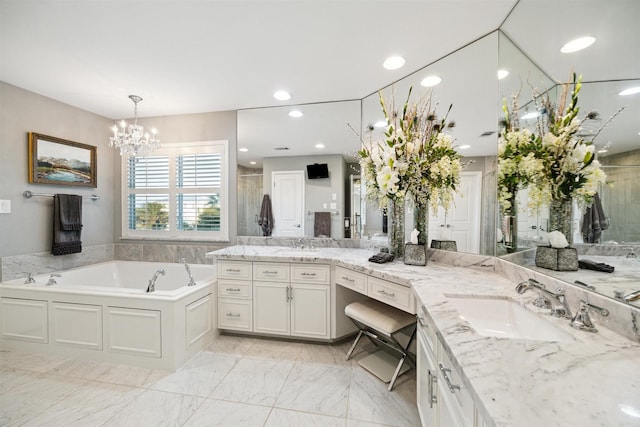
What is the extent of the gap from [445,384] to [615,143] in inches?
45.3

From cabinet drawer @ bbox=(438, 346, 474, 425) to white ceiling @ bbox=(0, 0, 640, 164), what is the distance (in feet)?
3.49

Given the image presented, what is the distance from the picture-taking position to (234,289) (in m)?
2.45

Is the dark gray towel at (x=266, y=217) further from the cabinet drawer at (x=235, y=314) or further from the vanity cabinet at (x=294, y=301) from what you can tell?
the cabinet drawer at (x=235, y=314)

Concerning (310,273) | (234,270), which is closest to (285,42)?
(310,273)

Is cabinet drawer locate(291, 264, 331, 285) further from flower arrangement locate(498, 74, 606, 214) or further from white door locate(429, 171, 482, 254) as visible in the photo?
flower arrangement locate(498, 74, 606, 214)

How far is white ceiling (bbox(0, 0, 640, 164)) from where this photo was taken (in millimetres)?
1086

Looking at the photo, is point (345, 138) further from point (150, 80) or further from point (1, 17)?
point (1, 17)

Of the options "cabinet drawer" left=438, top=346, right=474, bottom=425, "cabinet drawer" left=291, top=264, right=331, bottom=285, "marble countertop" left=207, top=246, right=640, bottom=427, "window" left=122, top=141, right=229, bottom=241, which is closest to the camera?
"marble countertop" left=207, top=246, right=640, bottom=427

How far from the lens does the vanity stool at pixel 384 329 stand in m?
1.71

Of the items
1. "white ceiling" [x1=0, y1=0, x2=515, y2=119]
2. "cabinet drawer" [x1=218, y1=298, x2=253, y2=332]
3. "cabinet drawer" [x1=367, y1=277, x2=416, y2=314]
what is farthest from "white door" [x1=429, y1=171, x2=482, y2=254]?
"cabinet drawer" [x1=218, y1=298, x2=253, y2=332]

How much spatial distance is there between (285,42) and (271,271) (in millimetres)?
1889


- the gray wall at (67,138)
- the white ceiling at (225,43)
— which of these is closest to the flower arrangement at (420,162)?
the white ceiling at (225,43)

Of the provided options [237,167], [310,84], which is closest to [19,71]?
[237,167]

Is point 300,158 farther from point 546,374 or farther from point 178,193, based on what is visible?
point 546,374
